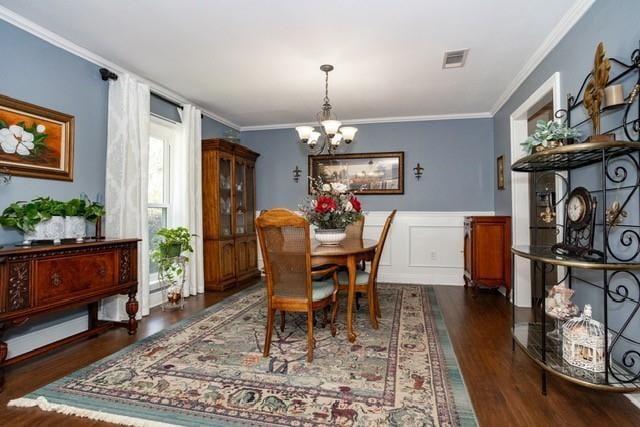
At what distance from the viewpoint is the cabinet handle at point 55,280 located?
7.22 feet

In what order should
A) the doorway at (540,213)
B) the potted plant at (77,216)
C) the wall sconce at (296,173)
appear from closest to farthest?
the potted plant at (77,216) → the doorway at (540,213) → the wall sconce at (296,173)

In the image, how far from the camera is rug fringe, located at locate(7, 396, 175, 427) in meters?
1.61

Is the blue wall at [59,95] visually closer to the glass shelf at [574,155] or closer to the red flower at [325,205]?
the red flower at [325,205]

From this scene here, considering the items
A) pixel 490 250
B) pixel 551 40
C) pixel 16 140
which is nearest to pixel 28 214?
pixel 16 140

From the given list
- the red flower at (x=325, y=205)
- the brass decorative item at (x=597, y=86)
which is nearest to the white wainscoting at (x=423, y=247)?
the red flower at (x=325, y=205)

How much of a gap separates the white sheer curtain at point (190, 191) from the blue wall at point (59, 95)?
3.55 ft

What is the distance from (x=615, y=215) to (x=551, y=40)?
1.66m

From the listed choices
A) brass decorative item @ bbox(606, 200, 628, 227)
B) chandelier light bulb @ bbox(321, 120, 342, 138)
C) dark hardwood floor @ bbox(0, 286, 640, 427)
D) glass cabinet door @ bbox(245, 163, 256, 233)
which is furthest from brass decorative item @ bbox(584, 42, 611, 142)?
glass cabinet door @ bbox(245, 163, 256, 233)

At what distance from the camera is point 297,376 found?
6.82ft

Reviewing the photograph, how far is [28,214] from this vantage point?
2.25 meters

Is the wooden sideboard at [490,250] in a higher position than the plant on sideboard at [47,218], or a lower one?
lower

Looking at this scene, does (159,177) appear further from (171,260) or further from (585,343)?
(585,343)

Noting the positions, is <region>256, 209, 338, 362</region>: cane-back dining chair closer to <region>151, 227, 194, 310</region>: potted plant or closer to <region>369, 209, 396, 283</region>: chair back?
<region>369, 209, 396, 283</region>: chair back

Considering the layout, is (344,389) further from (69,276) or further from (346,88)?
(346,88)
